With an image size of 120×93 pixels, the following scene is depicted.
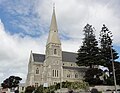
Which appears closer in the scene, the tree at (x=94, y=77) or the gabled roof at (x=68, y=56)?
the tree at (x=94, y=77)

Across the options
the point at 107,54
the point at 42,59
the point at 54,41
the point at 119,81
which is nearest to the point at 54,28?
the point at 54,41

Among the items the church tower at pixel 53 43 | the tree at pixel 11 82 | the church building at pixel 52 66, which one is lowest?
the tree at pixel 11 82

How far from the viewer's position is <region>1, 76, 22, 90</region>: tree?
10188 centimetres

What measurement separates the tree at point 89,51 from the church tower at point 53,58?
527 inches

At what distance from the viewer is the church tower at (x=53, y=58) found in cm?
7850

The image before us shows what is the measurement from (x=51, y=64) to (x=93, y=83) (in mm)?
24160

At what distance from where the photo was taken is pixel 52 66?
8000cm

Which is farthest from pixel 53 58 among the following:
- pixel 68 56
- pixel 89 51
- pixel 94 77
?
pixel 94 77

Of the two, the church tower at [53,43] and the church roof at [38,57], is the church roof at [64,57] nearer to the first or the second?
the church roof at [38,57]

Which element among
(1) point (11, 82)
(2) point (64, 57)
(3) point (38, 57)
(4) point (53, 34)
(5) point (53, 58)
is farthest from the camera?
(1) point (11, 82)

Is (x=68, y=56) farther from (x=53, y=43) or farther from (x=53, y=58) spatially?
(x=53, y=58)

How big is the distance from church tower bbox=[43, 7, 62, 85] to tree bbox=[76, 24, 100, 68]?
1339cm

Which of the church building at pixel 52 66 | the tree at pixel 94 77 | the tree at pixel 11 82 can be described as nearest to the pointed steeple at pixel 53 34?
the church building at pixel 52 66

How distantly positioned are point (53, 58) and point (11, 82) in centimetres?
3272
